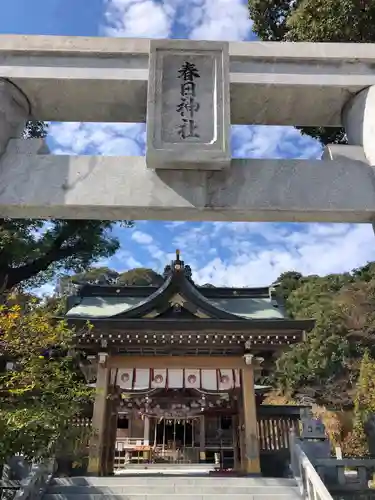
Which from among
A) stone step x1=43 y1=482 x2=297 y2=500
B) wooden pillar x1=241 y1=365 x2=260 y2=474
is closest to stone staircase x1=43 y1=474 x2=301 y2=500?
stone step x1=43 y1=482 x2=297 y2=500

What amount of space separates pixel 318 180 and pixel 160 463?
668 inches

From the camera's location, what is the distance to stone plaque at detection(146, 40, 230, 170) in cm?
353

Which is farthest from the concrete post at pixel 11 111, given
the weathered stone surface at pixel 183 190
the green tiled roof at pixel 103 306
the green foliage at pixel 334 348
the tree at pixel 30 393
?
the green foliage at pixel 334 348

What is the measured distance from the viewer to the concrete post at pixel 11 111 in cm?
382

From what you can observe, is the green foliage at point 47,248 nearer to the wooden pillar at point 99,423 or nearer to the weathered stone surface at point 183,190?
the wooden pillar at point 99,423

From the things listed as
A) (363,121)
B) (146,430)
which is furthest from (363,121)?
(146,430)

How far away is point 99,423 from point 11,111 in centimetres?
817

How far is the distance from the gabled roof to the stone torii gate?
7047 mm

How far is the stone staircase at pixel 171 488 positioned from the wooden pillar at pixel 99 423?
673mm

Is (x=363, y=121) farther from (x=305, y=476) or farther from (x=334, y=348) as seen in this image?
(x=334, y=348)

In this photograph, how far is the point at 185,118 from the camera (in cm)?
373

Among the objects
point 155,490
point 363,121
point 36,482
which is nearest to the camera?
point 363,121

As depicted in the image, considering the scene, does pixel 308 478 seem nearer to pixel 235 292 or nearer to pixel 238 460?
pixel 238 460

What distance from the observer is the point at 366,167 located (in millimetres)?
3748
